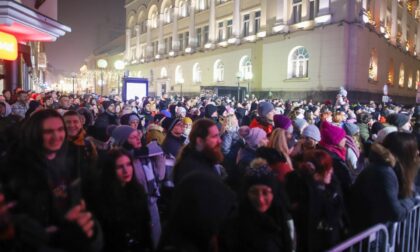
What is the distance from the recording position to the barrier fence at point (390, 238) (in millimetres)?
3473

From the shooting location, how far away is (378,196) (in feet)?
13.0

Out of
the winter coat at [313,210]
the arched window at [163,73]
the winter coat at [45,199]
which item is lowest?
the winter coat at [313,210]

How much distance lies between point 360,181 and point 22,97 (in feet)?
33.7

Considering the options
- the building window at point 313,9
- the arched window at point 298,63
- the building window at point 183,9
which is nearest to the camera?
the building window at point 313,9

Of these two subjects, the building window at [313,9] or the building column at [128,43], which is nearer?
the building window at [313,9]

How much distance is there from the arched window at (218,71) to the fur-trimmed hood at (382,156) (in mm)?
38934

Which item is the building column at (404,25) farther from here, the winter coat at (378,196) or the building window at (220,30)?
the winter coat at (378,196)

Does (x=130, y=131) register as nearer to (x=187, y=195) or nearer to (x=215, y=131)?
(x=215, y=131)

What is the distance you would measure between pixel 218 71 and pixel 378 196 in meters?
40.0

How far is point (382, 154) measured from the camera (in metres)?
4.02

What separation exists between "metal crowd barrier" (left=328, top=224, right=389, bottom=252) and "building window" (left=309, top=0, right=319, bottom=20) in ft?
96.1

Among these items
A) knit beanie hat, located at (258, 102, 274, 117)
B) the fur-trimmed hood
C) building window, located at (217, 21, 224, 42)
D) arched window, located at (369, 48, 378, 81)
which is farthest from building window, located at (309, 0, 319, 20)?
the fur-trimmed hood

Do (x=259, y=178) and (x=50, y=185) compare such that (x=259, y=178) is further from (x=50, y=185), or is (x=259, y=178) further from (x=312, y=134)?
(x=312, y=134)

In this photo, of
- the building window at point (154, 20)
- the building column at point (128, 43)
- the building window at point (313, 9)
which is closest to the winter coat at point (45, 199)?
the building window at point (313, 9)
